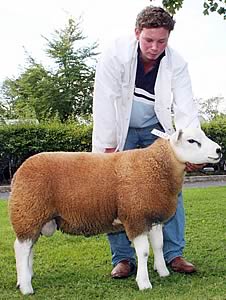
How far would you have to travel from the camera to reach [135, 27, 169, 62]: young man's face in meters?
4.46

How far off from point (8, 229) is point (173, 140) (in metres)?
3.84

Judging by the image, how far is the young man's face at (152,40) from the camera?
14.6 ft

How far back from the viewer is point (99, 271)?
5.06 m

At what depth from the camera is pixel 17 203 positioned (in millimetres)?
4445

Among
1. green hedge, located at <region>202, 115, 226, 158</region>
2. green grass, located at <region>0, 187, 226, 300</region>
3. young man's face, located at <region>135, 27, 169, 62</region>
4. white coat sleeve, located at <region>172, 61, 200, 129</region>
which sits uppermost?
young man's face, located at <region>135, 27, 169, 62</region>

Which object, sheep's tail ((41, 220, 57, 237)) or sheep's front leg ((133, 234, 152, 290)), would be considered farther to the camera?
sheep's tail ((41, 220, 57, 237))

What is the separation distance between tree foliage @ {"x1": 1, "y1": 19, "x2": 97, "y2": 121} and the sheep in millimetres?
23275

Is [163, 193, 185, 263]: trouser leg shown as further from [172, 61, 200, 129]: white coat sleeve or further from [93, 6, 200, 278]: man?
[172, 61, 200, 129]: white coat sleeve

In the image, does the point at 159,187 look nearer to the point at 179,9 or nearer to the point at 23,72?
the point at 179,9

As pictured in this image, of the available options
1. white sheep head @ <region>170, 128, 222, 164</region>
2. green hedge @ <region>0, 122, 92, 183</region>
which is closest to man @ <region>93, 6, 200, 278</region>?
white sheep head @ <region>170, 128, 222, 164</region>

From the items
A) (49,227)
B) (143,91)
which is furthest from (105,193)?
(143,91)

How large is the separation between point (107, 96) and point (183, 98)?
0.67 metres

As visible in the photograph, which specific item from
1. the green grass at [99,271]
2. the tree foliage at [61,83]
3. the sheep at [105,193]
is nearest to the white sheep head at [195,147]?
the sheep at [105,193]

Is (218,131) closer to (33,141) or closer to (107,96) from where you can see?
(33,141)
